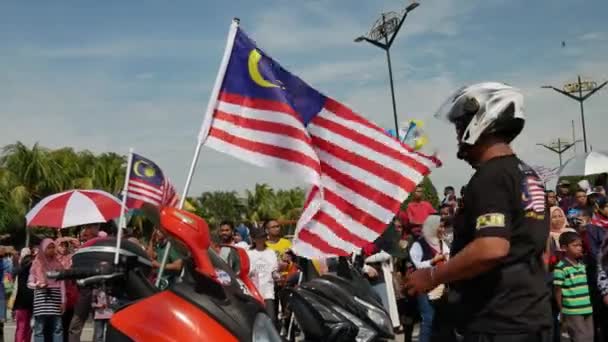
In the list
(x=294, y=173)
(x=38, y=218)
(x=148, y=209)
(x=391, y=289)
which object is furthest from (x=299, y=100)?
(x=38, y=218)

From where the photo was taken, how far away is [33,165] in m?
38.2

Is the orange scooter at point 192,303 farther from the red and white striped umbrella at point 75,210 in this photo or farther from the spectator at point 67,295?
the spectator at point 67,295

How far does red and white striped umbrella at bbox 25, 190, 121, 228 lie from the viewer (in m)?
9.05

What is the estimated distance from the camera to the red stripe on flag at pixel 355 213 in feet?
18.2

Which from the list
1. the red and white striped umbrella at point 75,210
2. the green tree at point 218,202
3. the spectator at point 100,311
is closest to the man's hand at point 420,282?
the red and white striped umbrella at point 75,210

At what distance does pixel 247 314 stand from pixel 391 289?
5.14 metres

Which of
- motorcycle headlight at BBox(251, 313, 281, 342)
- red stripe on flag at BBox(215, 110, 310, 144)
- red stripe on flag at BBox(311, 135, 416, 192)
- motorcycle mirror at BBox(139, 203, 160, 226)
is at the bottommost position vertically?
motorcycle headlight at BBox(251, 313, 281, 342)

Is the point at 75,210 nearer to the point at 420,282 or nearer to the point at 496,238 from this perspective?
the point at 420,282

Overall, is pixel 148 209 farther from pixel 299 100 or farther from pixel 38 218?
pixel 38 218

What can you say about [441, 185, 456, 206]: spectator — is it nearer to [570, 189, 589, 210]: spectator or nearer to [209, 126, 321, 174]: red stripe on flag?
[570, 189, 589, 210]: spectator

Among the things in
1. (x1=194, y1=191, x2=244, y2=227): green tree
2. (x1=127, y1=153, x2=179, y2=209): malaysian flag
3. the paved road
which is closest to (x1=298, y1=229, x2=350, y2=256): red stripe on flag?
(x1=127, y1=153, x2=179, y2=209): malaysian flag

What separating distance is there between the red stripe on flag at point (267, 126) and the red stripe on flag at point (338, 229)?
56 cm

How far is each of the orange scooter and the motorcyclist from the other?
678mm

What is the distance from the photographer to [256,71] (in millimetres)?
5352
